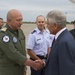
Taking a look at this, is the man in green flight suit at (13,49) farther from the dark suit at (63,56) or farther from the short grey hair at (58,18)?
the short grey hair at (58,18)

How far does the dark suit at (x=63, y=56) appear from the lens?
3.21m

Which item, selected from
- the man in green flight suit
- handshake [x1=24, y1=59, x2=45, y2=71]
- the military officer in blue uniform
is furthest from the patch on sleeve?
the military officer in blue uniform

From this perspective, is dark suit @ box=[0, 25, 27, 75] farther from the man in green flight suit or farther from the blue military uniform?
the blue military uniform

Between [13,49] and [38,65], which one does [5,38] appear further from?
[38,65]

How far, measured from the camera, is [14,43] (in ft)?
13.4

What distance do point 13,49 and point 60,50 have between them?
0.95 metres

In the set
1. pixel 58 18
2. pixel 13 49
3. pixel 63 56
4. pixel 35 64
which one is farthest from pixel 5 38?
pixel 63 56

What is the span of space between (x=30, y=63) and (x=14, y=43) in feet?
1.28

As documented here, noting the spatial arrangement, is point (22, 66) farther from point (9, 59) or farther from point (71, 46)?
point (71, 46)

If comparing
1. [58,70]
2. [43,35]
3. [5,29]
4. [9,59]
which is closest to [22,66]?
[9,59]

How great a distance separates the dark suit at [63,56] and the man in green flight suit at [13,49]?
2.12ft

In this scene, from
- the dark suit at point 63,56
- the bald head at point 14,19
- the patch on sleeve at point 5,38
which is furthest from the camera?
the bald head at point 14,19

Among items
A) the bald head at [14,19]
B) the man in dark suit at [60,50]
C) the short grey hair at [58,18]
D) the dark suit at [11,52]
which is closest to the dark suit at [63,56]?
the man in dark suit at [60,50]

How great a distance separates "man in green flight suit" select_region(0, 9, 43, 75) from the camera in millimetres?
3953
